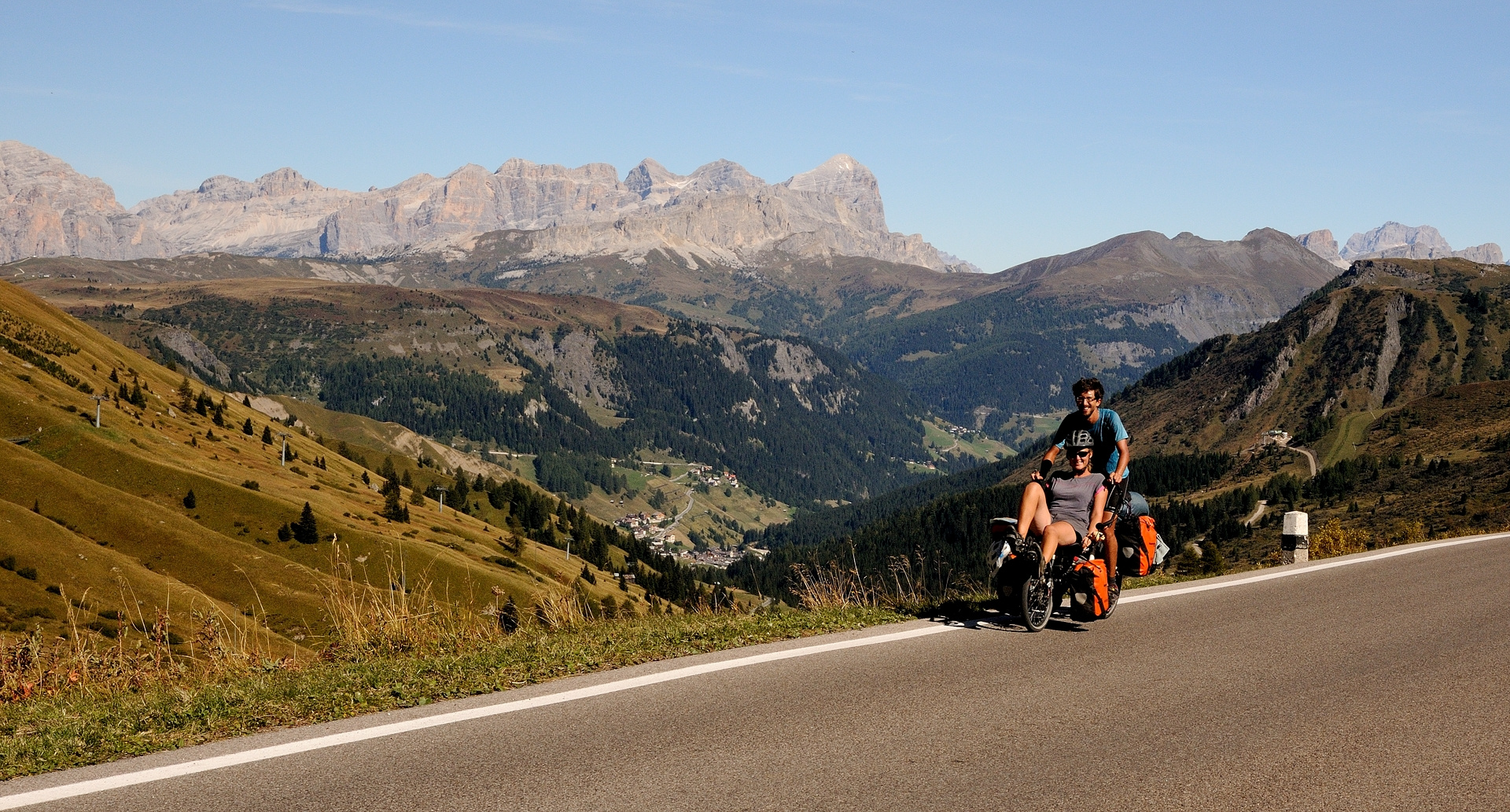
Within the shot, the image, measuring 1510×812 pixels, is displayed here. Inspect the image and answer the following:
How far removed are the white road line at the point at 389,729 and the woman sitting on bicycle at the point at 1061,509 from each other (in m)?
2.39

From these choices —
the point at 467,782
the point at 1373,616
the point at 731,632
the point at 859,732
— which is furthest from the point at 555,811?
the point at 1373,616

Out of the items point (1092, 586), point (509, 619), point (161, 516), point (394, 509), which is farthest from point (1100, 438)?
point (394, 509)

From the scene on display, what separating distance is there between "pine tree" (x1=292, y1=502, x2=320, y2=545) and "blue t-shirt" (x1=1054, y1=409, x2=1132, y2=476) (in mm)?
101289

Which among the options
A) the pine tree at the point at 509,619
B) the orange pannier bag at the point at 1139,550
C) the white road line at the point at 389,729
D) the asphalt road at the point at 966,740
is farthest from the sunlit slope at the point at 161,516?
the asphalt road at the point at 966,740

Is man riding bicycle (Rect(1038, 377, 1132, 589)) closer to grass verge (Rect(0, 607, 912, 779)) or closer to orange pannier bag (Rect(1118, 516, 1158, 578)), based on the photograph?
orange pannier bag (Rect(1118, 516, 1158, 578))

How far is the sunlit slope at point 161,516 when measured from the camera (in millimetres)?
72062

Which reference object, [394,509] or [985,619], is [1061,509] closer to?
[985,619]

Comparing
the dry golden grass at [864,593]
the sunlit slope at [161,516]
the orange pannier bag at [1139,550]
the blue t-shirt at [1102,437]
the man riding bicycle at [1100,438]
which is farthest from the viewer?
the sunlit slope at [161,516]

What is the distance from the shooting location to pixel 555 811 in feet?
22.3

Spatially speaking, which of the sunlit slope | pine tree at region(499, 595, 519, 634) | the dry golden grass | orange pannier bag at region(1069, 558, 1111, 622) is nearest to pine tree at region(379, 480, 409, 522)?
the sunlit slope

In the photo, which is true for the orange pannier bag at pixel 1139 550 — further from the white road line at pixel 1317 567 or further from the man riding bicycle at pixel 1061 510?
the man riding bicycle at pixel 1061 510

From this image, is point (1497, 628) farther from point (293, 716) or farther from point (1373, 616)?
point (293, 716)

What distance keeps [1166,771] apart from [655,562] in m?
191

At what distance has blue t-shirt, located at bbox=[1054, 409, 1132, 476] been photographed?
14031 mm
